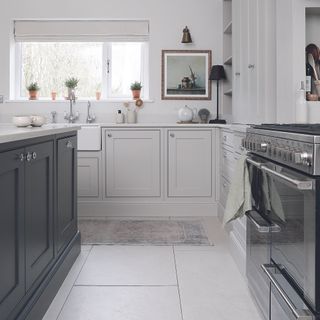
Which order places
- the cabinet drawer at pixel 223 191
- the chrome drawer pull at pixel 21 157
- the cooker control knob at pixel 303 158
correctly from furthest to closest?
the cabinet drawer at pixel 223 191 < the chrome drawer pull at pixel 21 157 < the cooker control knob at pixel 303 158

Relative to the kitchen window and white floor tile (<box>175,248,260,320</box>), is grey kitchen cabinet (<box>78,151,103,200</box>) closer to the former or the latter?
the kitchen window

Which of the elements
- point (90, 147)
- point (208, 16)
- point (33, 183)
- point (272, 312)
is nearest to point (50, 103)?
point (90, 147)

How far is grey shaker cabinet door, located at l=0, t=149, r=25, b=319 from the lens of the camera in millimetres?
1562

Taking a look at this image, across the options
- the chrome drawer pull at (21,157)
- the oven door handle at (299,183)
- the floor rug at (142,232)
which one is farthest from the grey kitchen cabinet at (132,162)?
the oven door handle at (299,183)

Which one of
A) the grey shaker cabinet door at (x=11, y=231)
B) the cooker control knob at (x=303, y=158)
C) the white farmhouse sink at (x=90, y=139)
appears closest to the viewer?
the cooker control knob at (x=303, y=158)

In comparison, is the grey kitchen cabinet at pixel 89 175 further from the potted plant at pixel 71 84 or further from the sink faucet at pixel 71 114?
the potted plant at pixel 71 84

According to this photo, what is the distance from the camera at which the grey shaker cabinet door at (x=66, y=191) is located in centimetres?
251

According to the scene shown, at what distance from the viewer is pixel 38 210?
2.06 metres

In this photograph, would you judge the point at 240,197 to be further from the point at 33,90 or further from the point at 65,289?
the point at 33,90

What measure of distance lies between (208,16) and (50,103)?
6.55 ft

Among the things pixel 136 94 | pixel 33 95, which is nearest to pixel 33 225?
pixel 136 94

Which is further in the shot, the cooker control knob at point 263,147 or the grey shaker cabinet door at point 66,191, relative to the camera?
the grey shaker cabinet door at point 66,191

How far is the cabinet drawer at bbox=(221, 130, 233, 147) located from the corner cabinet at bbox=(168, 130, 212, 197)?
0.30 meters

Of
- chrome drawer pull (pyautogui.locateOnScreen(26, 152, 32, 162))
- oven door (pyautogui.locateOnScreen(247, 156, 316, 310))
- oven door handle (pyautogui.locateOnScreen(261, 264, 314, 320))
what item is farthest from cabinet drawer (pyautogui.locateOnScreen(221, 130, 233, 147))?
chrome drawer pull (pyautogui.locateOnScreen(26, 152, 32, 162))
